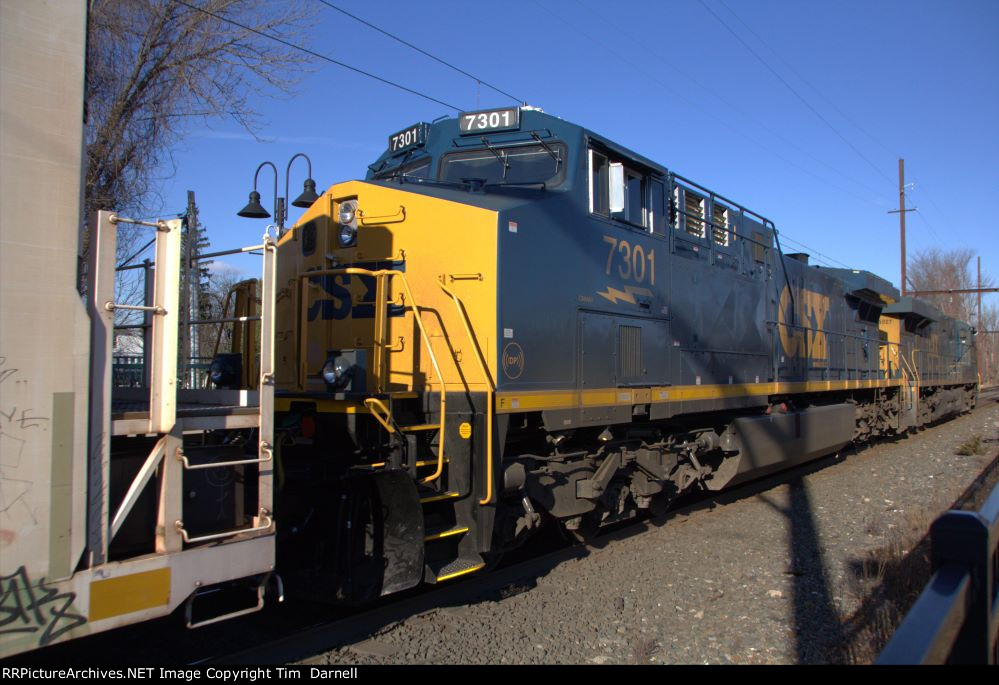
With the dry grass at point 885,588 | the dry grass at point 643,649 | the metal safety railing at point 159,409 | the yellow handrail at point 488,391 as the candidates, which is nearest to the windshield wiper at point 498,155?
the yellow handrail at point 488,391

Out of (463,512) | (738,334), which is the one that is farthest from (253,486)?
(738,334)

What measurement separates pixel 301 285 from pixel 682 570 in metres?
4.17

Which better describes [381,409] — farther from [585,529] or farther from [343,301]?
[585,529]

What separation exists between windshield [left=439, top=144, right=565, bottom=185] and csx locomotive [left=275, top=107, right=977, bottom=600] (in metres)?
0.02

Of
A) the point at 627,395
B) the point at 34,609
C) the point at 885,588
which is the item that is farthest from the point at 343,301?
the point at 885,588

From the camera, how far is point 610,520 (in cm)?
705

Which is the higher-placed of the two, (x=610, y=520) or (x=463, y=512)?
(x=463, y=512)

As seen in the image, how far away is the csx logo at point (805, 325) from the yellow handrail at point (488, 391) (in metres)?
6.62

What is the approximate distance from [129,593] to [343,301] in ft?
10.2

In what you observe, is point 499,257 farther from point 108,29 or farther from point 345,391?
point 108,29

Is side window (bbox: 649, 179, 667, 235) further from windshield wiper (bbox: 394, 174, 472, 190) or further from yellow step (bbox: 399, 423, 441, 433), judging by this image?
yellow step (bbox: 399, 423, 441, 433)

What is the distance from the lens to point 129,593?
121 inches

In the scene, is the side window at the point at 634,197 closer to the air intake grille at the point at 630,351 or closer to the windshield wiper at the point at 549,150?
the windshield wiper at the point at 549,150

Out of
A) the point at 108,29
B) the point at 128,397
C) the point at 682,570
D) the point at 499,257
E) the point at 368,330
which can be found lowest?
the point at 682,570
